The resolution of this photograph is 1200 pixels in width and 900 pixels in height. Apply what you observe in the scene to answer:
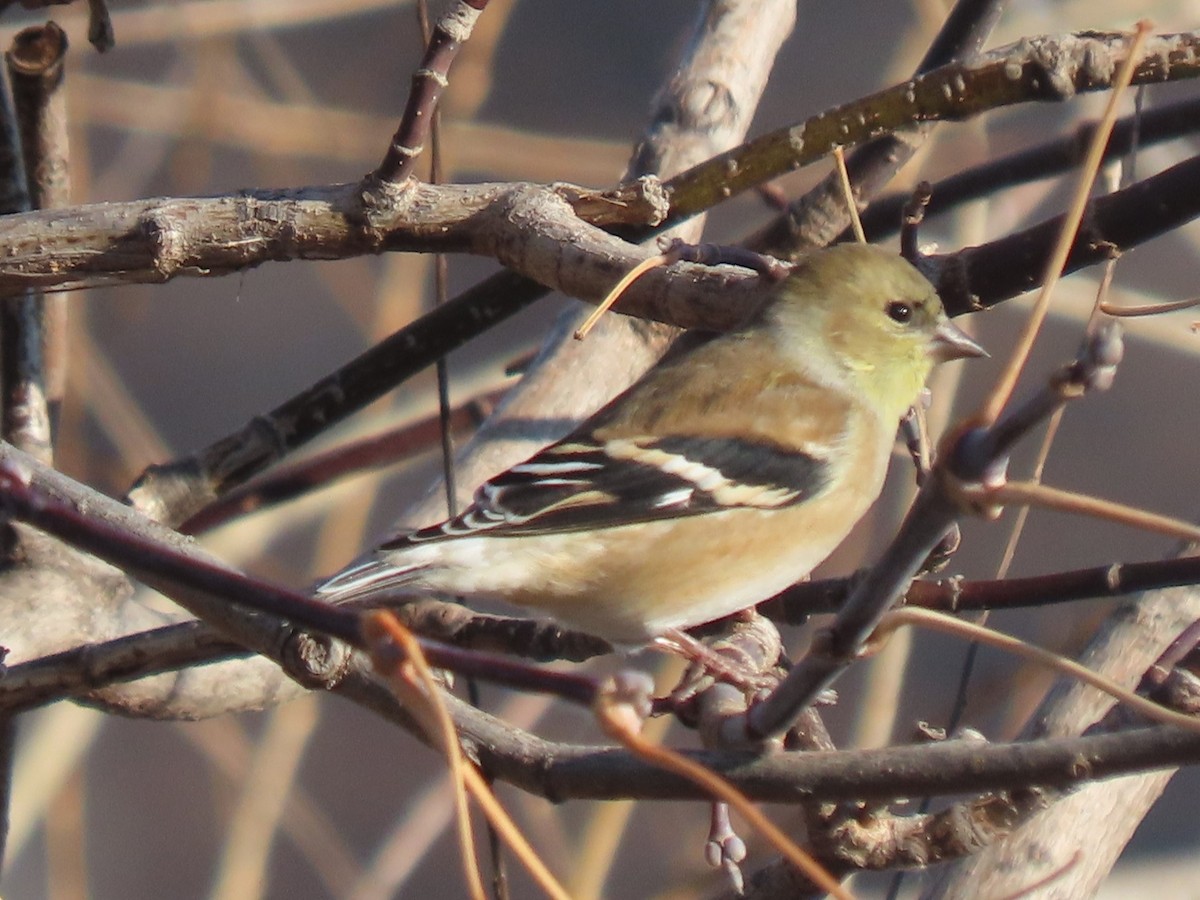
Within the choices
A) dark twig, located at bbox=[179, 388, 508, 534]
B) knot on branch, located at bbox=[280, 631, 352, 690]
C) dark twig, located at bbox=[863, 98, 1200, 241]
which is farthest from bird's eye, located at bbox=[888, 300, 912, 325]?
knot on branch, located at bbox=[280, 631, 352, 690]

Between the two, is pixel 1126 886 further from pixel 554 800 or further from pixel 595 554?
pixel 554 800

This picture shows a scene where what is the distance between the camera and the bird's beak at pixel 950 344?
2.68 metres

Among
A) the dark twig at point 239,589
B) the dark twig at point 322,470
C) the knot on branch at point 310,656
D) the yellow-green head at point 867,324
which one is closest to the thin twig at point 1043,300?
the dark twig at point 239,589

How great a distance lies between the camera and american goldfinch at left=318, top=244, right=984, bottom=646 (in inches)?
91.0

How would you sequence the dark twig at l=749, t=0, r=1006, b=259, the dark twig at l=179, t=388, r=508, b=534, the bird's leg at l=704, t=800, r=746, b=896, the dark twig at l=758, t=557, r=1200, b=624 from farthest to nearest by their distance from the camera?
the dark twig at l=179, t=388, r=508, b=534 → the dark twig at l=749, t=0, r=1006, b=259 → the bird's leg at l=704, t=800, r=746, b=896 → the dark twig at l=758, t=557, r=1200, b=624

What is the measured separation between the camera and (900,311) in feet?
8.92

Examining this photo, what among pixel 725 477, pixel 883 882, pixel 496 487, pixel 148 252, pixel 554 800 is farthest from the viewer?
pixel 883 882

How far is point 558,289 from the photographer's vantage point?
199cm

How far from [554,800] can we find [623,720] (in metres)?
0.48

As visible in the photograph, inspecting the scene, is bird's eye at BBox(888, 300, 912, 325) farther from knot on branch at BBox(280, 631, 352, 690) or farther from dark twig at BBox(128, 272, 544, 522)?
knot on branch at BBox(280, 631, 352, 690)

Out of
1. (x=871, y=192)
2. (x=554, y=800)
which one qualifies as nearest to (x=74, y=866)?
(x=871, y=192)

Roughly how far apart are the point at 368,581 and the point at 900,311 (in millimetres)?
1204

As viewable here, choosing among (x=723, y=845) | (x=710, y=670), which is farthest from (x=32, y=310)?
(x=723, y=845)

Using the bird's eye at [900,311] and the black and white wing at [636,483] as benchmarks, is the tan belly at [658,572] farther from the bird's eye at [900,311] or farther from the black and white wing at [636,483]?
the bird's eye at [900,311]
